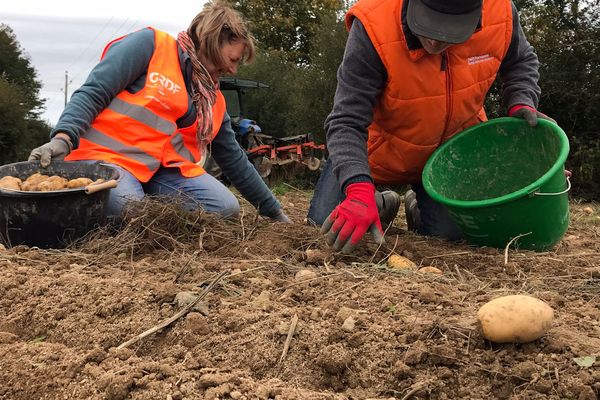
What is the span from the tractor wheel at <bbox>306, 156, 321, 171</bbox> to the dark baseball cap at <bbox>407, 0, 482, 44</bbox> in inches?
252

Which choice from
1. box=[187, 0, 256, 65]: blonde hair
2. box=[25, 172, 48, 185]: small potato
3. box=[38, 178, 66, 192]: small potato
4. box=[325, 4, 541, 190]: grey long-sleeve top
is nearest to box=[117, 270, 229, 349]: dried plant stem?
box=[325, 4, 541, 190]: grey long-sleeve top

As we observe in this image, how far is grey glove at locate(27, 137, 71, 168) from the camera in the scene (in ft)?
8.62

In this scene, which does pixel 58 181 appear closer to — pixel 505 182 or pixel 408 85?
pixel 408 85

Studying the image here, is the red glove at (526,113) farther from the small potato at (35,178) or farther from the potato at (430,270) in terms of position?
the small potato at (35,178)

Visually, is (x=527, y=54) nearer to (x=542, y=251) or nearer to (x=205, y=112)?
(x=542, y=251)

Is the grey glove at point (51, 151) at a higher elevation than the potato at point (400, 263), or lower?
higher

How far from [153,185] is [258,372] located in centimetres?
193

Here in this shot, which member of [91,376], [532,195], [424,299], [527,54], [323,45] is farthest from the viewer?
[323,45]

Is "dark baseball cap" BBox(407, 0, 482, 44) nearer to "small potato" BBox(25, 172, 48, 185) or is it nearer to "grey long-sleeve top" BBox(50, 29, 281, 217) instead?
"grey long-sleeve top" BBox(50, 29, 281, 217)

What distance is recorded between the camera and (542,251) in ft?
8.33

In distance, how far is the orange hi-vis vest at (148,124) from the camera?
2.92 m

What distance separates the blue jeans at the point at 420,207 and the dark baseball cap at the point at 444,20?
93 cm

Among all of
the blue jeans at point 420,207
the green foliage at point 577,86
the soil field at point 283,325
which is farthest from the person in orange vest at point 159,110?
the green foliage at point 577,86

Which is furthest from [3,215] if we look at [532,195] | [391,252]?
[532,195]
